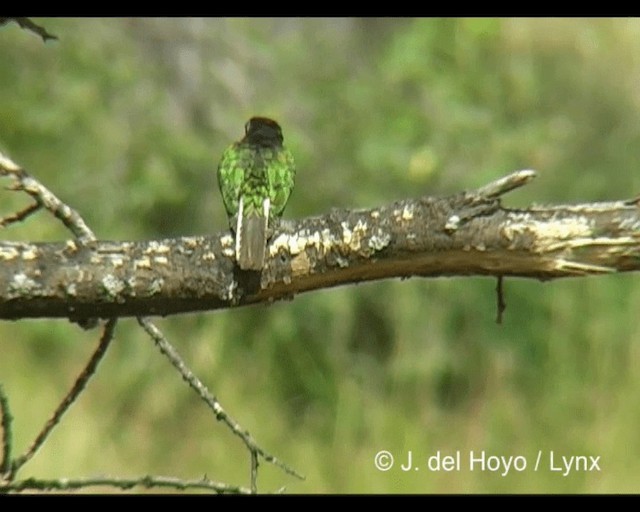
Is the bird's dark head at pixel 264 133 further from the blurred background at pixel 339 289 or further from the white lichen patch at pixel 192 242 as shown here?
the blurred background at pixel 339 289

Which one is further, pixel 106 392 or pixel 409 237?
pixel 106 392

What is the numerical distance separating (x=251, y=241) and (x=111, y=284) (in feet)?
0.66

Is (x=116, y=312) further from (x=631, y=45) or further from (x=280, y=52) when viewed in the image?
(x=631, y=45)

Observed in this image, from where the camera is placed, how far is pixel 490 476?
3.70 metres

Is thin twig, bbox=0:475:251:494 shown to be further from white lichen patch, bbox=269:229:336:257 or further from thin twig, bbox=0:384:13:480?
white lichen patch, bbox=269:229:336:257

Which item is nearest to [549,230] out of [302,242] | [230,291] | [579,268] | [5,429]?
[579,268]

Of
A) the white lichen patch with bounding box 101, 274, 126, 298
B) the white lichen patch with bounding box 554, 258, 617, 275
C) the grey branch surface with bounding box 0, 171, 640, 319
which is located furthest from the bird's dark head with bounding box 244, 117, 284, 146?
the white lichen patch with bounding box 554, 258, 617, 275

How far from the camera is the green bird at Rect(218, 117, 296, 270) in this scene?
1.72 m

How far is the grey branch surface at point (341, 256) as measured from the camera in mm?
1465

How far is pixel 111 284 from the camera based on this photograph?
148 cm

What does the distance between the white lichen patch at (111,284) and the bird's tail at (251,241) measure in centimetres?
16

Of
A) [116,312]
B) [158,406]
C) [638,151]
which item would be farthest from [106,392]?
[116,312]

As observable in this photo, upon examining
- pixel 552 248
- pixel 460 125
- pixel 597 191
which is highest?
pixel 460 125

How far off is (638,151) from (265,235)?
11.1ft
